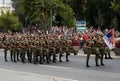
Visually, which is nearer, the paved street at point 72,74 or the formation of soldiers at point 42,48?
the paved street at point 72,74

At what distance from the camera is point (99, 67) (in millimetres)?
22875

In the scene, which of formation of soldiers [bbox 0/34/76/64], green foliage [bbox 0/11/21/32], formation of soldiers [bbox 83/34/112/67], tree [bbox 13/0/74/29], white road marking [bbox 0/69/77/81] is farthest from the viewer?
green foliage [bbox 0/11/21/32]

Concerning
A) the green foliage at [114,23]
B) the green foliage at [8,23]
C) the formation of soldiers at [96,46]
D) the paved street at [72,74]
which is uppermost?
the formation of soldiers at [96,46]

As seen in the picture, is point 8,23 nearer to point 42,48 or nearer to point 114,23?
point 114,23

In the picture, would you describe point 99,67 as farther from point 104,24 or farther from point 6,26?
point 6,26

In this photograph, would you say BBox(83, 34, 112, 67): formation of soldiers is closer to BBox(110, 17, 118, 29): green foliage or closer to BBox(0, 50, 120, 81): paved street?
BBox(0, 50, 120, 81): paved street

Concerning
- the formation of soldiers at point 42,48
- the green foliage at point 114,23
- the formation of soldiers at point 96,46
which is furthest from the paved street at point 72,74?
the green foliage at point 114,23

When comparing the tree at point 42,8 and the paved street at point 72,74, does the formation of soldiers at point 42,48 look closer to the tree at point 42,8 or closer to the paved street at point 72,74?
the paved street at point 72,74

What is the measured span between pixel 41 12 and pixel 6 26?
2058 centimetres

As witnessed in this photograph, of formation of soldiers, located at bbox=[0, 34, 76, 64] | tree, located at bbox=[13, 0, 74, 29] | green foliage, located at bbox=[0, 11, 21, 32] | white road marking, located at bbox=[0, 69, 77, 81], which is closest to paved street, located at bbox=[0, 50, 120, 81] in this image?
white road marking, located at bbox=[0, 69, 77, 81]

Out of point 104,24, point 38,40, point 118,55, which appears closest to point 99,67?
point 38,40

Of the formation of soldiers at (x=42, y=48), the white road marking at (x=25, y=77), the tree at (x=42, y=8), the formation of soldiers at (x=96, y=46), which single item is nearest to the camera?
the white road marking at (x=25, y=77)

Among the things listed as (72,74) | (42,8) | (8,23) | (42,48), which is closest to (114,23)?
(42,8)

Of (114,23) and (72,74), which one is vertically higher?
(72,74)
